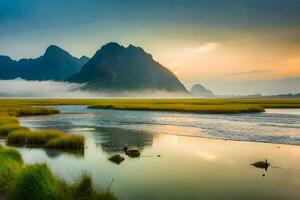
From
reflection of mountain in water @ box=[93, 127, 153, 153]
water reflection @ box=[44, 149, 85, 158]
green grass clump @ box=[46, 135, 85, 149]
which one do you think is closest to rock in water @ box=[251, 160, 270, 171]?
reflection of mountain in water @ box=[93, 127, 153, 153]

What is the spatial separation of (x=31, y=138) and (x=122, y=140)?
8.86 m

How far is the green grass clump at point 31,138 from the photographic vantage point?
34278 mm

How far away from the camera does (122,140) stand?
38219mm

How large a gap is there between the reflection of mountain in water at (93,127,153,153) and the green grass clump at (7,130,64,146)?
14.6 ft

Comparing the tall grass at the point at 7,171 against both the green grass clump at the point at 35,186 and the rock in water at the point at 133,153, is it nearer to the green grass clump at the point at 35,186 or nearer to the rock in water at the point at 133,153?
the green grass clump at the point at 35,186

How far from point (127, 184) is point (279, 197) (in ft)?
24.8

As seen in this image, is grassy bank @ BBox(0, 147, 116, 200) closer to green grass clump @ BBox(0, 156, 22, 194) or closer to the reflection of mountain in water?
green grass clump @ BBox(0, 156, 22, 194)

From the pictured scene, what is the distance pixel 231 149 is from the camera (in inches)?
1246

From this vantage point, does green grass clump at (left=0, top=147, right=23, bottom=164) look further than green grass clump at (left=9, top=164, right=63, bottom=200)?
Yes

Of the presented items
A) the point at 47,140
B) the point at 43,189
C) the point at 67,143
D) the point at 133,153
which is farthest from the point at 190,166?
the point at 47,140

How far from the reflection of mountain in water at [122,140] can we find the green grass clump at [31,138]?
176 inches

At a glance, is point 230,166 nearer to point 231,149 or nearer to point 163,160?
point 163,160

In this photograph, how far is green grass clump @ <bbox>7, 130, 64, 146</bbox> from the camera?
112ft

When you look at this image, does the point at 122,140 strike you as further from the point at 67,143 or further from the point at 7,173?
the point at 7,173
